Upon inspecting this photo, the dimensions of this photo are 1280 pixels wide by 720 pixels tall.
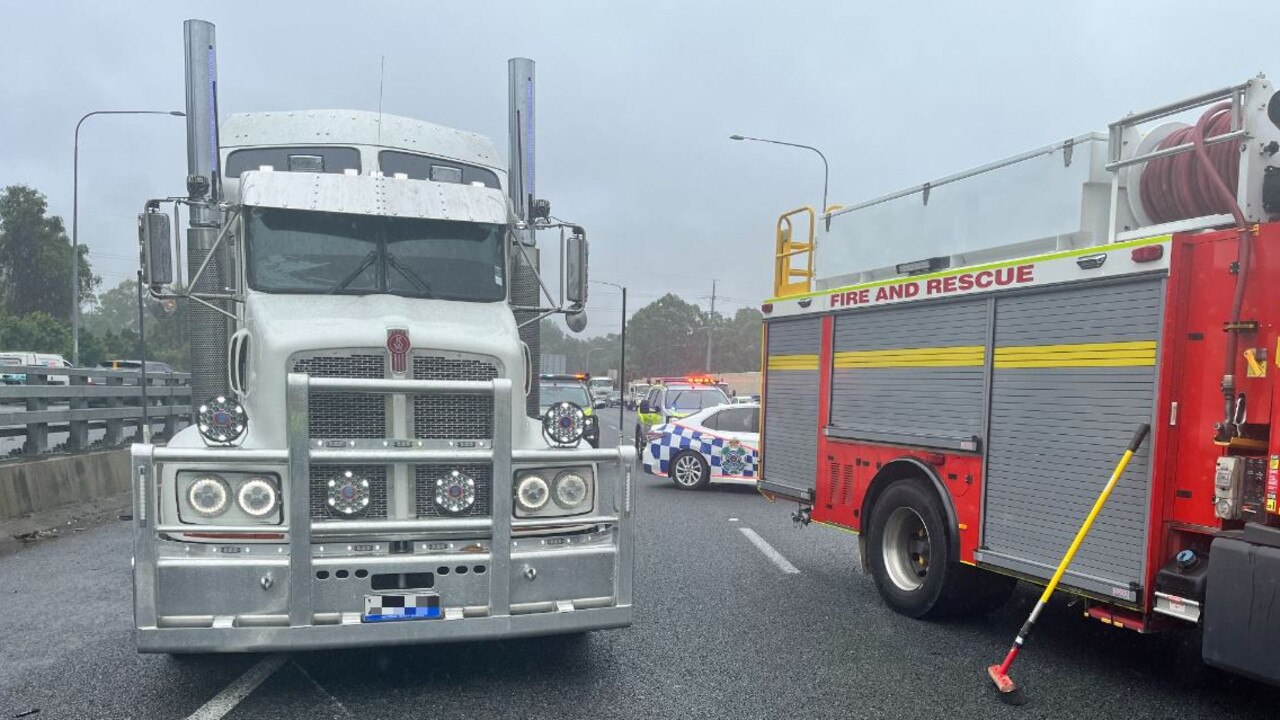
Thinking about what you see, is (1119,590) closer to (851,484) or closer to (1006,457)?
(1006,457)

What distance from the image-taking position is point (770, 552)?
877cm

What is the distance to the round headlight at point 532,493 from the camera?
4.66 meters

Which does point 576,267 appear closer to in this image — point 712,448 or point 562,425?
point 562,425

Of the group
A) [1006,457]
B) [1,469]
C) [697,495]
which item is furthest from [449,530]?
[697,495]

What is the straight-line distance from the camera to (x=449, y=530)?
4461 millimetres

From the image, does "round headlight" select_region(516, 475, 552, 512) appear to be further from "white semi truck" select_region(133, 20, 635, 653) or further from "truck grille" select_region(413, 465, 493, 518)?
"truck grille" select_region(413, 465, 493, 518)

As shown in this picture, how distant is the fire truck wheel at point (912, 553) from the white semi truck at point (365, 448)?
2.44m

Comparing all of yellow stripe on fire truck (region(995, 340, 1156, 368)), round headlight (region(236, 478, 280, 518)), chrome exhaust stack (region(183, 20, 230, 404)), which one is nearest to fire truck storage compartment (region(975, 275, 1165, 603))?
yellow stripe on fire truck (region(995, 340, 1156, 368))

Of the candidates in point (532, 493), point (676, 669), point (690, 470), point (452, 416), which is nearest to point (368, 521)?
point (452, 416)

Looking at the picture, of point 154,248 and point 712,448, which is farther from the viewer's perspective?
point 712,448

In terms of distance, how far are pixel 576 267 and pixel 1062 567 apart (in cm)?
338

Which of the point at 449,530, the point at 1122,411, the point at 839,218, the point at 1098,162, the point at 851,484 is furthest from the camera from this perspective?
the point at 839,218

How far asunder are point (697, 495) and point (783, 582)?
19.1 ft

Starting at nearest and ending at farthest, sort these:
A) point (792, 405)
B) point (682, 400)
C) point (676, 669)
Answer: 1. point (676, 669)
2. point (792, 405)
3. point (682, 400)
